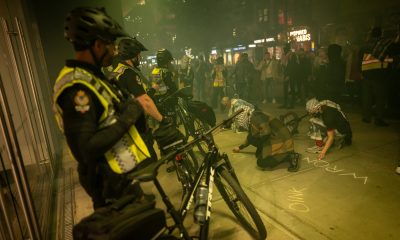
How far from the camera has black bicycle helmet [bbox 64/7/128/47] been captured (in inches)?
77.6

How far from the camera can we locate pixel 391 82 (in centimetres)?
746

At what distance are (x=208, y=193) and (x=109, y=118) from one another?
1.17m

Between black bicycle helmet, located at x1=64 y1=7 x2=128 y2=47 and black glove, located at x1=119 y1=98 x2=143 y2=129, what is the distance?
1.61ft

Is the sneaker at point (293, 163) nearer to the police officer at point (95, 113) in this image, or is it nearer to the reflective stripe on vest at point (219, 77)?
the police officer at point (95, 113)

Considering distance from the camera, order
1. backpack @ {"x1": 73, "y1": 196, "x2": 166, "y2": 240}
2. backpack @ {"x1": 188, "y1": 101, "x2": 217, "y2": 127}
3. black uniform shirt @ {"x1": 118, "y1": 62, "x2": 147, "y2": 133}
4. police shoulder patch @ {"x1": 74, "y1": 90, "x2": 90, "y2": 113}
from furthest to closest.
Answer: backpack @ {"x1": 188, "y1": 101, "x2": 217, "y2": 127}, black uniform shirt @ {"x1": 118, "y1": 62, "x2": 147, "y2": 133}, police shoulder patch @ {"x1": 74, "y1": 90, "x2": 90, "y2": 113}, backpack @ {"x1": 73, "y1": 196, "x2": 166, "y2": 240}

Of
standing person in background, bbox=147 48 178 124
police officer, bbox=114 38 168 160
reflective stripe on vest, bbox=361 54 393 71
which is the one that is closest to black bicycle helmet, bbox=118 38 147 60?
police officer, bbox=114 38 168 160

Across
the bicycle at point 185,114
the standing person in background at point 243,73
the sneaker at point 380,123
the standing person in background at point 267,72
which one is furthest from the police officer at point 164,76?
the standing person in background at point 267,72

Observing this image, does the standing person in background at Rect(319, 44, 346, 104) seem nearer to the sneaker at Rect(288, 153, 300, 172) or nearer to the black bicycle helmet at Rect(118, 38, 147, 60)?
the sneaker at Rect(288, 153, 300, 172)

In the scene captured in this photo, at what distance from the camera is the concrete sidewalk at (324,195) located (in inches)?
127

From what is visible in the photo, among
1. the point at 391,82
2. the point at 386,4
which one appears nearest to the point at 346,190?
the point at 391,82

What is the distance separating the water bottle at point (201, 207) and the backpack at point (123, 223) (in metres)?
0.62

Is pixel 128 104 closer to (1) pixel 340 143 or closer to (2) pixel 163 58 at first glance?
(2) pixel 163 58

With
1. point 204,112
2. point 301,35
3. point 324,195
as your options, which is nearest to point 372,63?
point 324,195

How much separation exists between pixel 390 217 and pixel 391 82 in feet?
17.8
